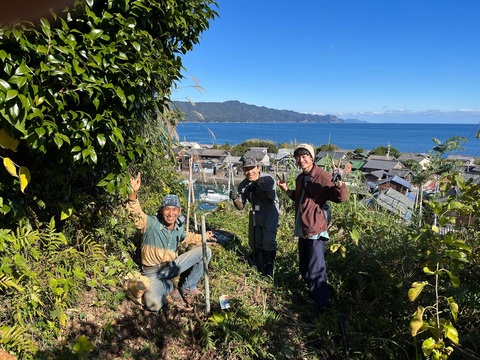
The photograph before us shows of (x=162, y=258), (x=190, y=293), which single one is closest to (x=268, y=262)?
(x=190, y=293)

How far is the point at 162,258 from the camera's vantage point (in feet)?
11.0

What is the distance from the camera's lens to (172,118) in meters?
4.19

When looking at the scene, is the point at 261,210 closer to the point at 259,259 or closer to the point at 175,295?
the point at 259,259

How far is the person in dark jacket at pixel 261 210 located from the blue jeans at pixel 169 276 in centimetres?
87

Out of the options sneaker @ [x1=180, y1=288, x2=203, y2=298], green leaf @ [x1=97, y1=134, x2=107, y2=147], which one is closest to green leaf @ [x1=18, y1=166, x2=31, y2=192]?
green leaf @ [x1=97, y1=134, x2=107, y2=147]

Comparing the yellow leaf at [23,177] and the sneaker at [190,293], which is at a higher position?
the yellow leaf at [23,177]

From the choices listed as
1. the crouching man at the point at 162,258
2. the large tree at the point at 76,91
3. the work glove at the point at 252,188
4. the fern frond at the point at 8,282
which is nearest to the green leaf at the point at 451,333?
the crouching man at the point at 162,258

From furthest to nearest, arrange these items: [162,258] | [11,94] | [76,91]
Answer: [162,258], [76,91], [11,94]

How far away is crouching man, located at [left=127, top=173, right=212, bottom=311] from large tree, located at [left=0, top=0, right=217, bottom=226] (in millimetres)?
717

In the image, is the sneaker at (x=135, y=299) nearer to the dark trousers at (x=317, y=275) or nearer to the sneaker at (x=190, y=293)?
the sneaker at (x=190, y=293)

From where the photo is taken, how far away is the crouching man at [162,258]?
3107 millimetres

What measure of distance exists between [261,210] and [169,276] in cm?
141

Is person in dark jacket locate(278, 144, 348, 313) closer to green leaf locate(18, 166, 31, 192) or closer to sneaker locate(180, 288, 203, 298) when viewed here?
sneaker locate(180, 288, 203, 298)

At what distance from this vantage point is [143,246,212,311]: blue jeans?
3100 mm
